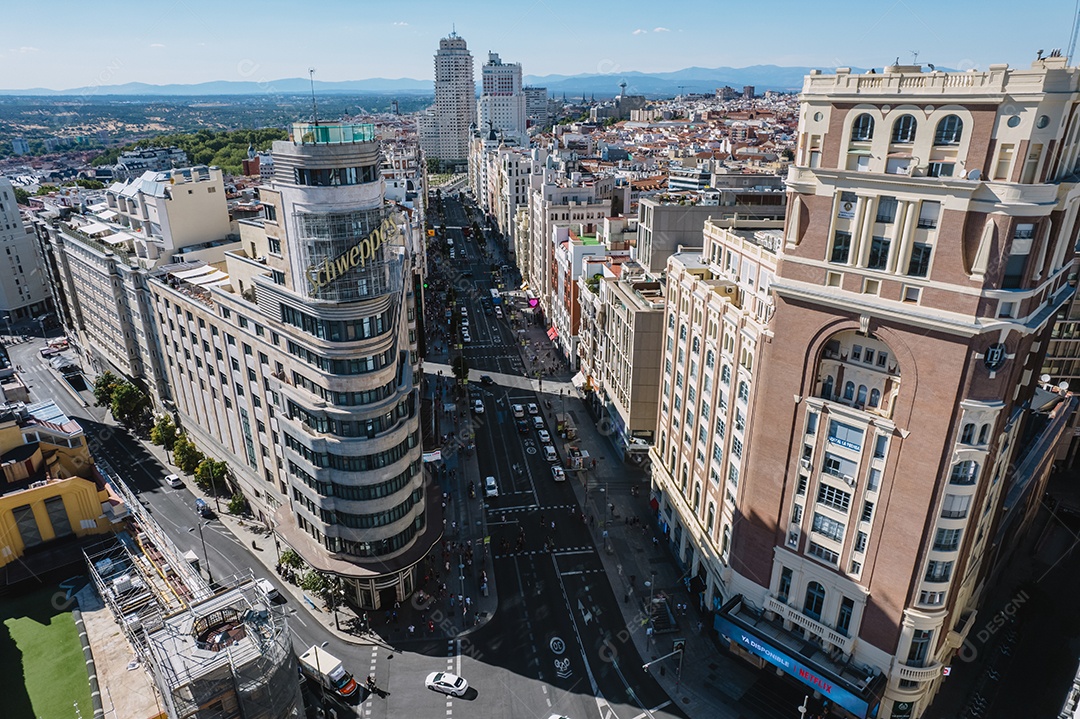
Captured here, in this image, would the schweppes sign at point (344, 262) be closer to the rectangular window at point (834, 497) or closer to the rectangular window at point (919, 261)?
the rectangular window at point (919, 261)

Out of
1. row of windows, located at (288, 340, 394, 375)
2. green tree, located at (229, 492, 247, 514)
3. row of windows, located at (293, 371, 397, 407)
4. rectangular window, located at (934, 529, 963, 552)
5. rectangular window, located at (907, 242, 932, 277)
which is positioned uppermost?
rectangular window, located at (907, 242, 932, 277)

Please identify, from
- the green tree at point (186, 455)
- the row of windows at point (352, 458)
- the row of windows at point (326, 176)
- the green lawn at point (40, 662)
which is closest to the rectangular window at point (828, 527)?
the row of windows at point (352, 458)

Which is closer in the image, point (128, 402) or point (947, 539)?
point (947, 539)

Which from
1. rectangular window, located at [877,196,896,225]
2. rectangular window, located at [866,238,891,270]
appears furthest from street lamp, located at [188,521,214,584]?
rectangular window, located at [877,196,896,225]

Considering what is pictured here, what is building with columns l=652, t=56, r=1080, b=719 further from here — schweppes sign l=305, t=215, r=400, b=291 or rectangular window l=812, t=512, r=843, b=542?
schweppes sign l=305, t=215, r=400, b=291

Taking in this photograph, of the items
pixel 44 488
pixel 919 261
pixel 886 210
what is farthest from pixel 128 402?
pixel 919 261

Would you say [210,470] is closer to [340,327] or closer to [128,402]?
[128,402]

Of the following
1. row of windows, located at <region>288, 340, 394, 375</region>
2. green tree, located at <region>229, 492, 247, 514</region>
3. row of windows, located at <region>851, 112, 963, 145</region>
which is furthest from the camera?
green tree, located at <region>229, 492, 247, 514</region>
